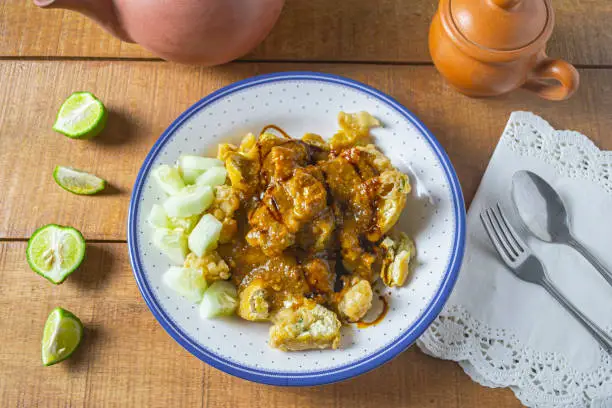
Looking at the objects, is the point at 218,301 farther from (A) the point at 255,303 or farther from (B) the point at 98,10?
(B) the point at 98,10

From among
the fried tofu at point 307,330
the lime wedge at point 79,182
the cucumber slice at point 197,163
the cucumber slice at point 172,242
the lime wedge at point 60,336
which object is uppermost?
the cucumber slice at point 197,163

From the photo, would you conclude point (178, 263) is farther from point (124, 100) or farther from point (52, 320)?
point (124, 100)

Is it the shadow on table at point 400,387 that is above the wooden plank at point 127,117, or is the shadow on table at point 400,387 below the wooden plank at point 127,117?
below

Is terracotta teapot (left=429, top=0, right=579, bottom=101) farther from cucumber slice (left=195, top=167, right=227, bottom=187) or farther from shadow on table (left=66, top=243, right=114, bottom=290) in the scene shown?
shadow on table (left=66, top=243, right=114, bottom=290)

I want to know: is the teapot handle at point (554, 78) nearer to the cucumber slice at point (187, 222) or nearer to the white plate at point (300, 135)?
the white plate at point (300, 135)


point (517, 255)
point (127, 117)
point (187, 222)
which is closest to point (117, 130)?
point (127, 117)

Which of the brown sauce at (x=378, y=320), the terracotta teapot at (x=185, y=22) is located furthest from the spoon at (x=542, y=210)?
the terracotta teapot at (x=185, y=22)
